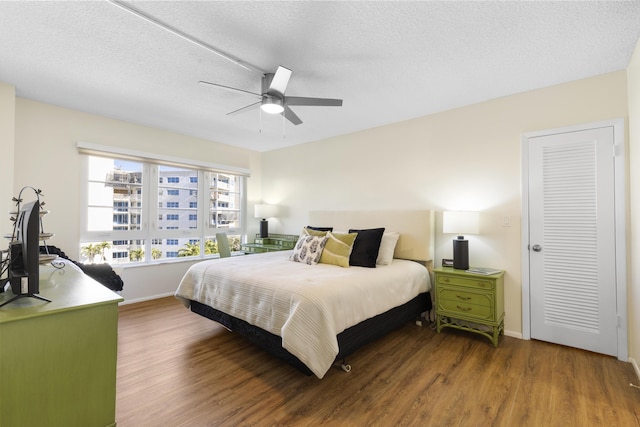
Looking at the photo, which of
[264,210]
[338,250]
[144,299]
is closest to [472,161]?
[338,250]

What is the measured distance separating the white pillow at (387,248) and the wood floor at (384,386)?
882 mm

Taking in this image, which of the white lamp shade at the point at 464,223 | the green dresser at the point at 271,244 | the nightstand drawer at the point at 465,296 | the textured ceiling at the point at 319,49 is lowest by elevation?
the nightstand drawer at the point at 465,296

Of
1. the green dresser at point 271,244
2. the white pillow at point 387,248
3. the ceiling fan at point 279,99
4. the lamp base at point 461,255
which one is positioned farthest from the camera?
the green dresser at point 271,244

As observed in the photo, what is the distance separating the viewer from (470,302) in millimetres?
2949

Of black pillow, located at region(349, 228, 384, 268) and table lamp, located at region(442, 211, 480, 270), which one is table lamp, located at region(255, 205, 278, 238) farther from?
table lamp, located at region(442, 211, 480, 270)

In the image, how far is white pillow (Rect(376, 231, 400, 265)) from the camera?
3.42 meters

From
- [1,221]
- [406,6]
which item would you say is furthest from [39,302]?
[406,6]

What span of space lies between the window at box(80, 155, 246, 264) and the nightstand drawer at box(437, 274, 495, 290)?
12.5ft

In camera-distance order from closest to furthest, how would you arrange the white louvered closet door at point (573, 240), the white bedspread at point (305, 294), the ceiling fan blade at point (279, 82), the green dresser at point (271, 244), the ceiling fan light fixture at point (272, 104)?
1. the white bedspread at point (305, 294)
2. the ceiling fan blade at point (279, 82)
3. the ceiling fan light fixture at point (272, 104)
4. the white louvered closet door at point (573, 240)
5. the green dresser at point (271, 244)

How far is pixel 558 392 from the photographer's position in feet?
6.82

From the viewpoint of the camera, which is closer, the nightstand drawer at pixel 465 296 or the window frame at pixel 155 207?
the nightstand drawer at pixel 465 296

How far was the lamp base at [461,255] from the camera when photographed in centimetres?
314

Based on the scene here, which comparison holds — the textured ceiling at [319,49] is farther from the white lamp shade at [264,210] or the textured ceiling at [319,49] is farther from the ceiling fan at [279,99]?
the white lamp shade at [264,210]

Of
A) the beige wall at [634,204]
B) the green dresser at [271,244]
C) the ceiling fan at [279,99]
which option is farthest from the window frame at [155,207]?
the beige wall at [634,204]
